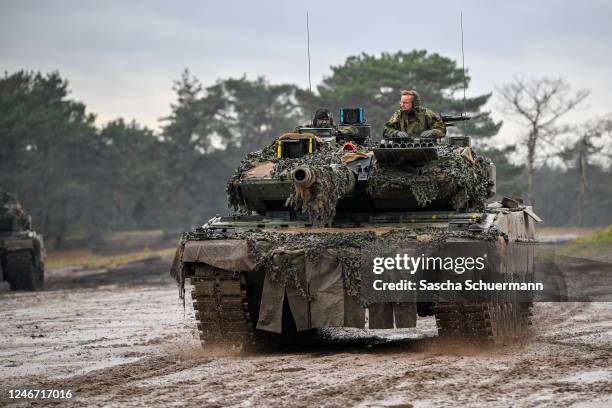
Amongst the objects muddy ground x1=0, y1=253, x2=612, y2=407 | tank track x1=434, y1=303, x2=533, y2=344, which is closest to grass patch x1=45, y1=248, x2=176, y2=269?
muddy ground x1=0, y1=253, x2=612, y2=407

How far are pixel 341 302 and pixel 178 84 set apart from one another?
5363cm

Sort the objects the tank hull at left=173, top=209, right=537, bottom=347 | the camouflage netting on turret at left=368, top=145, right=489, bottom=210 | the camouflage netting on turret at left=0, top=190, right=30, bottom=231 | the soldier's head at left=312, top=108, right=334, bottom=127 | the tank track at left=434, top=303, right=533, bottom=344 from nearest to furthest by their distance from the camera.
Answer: the tank track at left=434, top=303, right=533, bottom=344
the tank hull at left=173, top=209, right=537, bottom=347
the camouflage netting on turret at left=368, top=145, right=489, bottom=210
the soldier's head at left=312, top=108, right=334, bottom=127
the camouflage netting on turret at left=0, top=190, right=30, bottom=231

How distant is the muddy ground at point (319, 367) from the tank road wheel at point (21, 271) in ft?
31.2

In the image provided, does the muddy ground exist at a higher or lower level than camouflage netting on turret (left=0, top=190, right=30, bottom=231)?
lower

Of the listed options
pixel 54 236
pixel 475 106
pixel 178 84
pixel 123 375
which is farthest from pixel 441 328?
pixel 178 84

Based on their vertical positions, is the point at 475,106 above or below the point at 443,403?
above

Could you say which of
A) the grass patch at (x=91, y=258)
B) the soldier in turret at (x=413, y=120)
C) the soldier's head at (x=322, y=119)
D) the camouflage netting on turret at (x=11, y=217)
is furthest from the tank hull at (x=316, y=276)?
the grass patch at (x=91, y=258)

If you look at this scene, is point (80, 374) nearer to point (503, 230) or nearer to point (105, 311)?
point (503, 230)

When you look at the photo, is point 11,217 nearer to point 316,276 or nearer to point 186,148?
point 316,276

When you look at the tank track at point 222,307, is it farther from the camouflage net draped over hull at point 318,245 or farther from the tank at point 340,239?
the camouflage net draped over hull at point 318,245

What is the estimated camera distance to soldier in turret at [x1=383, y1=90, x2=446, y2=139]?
45.2ft

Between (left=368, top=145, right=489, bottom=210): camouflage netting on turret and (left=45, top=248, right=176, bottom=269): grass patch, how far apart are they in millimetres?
28858

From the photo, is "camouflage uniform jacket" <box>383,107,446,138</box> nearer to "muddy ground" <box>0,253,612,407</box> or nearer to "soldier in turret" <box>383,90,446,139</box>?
"soldier in turret" <box>383,90,446,139</box>

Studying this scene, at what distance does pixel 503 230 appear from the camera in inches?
474
